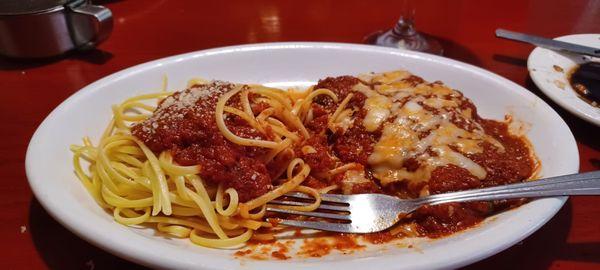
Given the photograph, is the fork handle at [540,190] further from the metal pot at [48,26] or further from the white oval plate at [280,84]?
the metal pot at [48,26]

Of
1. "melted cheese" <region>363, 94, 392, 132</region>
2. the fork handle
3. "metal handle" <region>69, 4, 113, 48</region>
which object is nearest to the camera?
the fork handle

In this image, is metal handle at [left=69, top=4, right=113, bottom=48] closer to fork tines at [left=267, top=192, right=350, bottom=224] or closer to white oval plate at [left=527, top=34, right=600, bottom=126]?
fork tines at [left=267, top=192, right=350, bottom=224]

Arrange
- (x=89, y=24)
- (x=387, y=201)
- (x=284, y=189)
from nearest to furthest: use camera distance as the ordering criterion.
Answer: (x=387, y=201) → (x=284, y=189) → (x=89, y=24)

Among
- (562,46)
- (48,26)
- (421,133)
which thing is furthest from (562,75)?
(48,26)

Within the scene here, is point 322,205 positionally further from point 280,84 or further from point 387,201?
point 280,84

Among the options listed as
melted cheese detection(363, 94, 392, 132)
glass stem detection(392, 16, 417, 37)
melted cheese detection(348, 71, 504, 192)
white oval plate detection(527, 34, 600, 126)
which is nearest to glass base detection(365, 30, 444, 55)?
glass stem detection(392, 16, 417, 37)

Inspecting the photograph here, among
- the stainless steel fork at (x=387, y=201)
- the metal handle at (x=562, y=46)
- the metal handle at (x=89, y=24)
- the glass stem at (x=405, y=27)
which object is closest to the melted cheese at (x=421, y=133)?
the stainless steel fork at (x=387, y=201)
